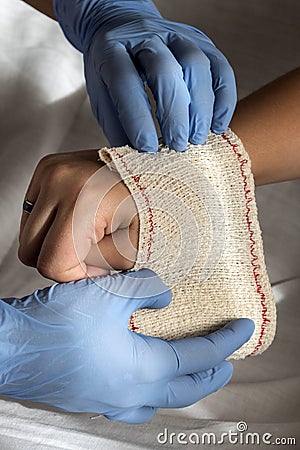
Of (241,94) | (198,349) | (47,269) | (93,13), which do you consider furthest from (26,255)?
(241,94)

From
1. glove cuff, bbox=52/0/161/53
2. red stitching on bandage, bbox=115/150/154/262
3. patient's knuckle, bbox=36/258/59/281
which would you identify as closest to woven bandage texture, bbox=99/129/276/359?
red stitching on bandage, bbox=115/150/154/262

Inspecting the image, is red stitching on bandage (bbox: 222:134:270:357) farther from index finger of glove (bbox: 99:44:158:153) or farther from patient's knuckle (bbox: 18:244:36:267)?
patient's knuckle (bbox: 18:244:36:267)

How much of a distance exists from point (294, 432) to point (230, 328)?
0.20m

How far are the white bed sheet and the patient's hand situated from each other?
0.26 meters

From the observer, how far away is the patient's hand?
0.90m

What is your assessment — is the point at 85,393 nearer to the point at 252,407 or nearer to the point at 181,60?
the point at 252,407

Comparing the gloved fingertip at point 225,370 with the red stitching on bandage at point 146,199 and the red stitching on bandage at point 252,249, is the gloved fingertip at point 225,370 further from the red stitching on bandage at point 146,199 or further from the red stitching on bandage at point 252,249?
the red stitching on bandage at point 146,199

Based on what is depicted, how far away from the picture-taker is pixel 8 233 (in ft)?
4.53

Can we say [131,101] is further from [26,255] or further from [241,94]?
[241,94]

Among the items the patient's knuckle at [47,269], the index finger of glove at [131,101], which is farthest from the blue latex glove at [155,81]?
the patient's knuckle at [47,269]

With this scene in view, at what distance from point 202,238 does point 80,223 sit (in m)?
0.18

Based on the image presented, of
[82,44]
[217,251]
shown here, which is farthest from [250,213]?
[82,44]

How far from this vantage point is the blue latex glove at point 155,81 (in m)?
0.91

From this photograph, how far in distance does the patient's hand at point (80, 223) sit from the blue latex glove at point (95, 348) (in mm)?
34
